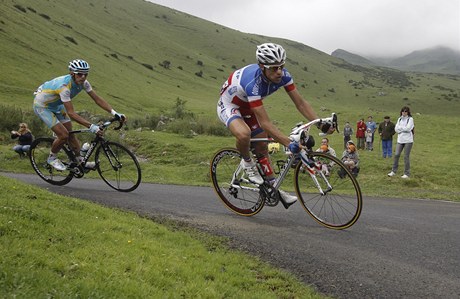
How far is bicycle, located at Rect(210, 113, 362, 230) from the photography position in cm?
658

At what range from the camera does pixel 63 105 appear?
32.4 feet

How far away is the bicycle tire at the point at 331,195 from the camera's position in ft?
21.4

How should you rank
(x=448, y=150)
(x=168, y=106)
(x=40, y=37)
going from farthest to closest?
(x=40, y=37)
(x=168, y=106)
(x=448, y=150)

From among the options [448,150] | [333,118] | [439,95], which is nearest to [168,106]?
[448,150]

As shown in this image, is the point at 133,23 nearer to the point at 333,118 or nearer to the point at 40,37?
the point at 40,37

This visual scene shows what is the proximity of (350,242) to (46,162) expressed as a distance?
7.70 metres

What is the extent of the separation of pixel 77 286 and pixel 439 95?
144 metres

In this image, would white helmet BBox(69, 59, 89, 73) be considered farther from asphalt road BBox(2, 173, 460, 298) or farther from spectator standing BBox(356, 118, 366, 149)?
spectator standing BBox(356, 118, 366, 149)

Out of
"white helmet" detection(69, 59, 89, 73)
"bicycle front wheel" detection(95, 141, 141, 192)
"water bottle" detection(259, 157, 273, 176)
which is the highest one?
"white helmet" detection(69, 59, 89, 73)

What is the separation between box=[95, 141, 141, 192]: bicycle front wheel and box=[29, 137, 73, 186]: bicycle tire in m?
0.97

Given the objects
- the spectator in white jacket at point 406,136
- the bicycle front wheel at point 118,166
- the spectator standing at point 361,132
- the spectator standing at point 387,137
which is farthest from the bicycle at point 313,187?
the spectator standing at point 361,132

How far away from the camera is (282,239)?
634 centimetres

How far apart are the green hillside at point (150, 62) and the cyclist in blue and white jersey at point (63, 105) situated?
3085 centimetres

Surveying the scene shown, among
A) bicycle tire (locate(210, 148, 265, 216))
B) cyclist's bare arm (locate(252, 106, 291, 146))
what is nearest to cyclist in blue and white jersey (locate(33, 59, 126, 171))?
bicycle tire (locate(210, 148, 265, 216))
